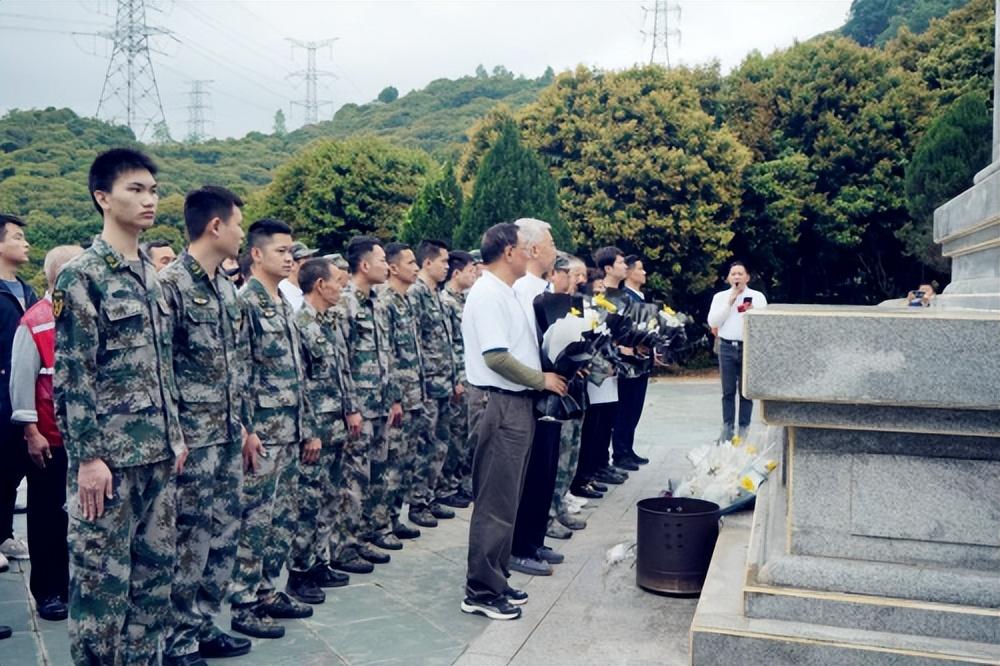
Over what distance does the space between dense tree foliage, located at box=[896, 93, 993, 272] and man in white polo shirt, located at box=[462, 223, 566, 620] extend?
1400 cm

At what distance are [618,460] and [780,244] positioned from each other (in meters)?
11.9

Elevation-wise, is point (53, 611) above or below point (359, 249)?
below

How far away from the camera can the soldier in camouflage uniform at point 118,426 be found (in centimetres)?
348

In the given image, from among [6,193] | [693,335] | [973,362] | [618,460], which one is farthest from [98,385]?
[6,193]

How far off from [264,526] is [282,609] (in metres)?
0.48

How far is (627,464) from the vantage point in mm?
9117

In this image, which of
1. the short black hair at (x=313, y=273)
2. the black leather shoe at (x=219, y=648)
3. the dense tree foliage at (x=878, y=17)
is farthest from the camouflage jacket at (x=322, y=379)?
the dense tree foliage at (x=878, y=17)

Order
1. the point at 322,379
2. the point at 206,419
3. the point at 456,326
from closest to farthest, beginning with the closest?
the point at 206,419
the point at 322,379
the point at 456,326

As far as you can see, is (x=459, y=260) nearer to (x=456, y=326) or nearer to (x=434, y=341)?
(x=456, y=326)

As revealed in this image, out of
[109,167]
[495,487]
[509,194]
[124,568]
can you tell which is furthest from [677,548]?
[509,194]

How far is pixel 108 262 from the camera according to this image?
3629mm

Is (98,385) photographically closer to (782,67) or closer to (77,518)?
(77,518)

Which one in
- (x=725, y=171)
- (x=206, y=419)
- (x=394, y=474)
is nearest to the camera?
(x=206, y=419)

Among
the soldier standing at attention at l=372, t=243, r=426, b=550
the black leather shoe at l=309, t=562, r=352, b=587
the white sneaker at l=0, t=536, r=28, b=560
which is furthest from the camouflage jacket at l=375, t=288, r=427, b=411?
the white sneaker at l=0, t=536, r=28, b=560
